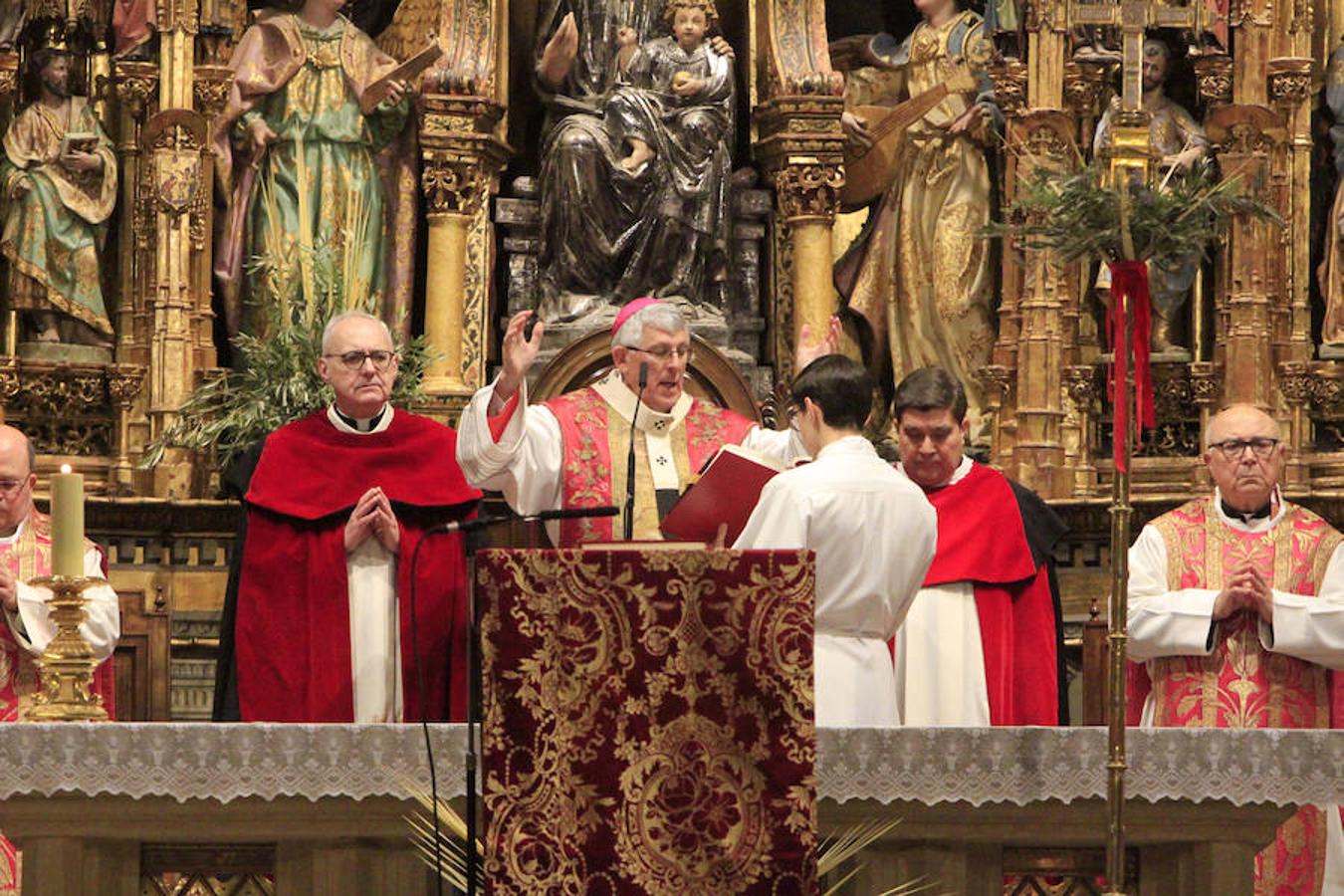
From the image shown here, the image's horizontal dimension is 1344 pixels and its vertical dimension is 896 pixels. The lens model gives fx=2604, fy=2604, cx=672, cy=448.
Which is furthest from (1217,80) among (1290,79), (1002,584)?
(1002,584)

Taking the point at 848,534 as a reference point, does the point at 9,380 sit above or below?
above

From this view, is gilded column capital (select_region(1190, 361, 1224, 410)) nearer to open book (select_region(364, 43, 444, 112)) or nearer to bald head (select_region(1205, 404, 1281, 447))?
bald head (select_region(1205, 404, 1281, 447))

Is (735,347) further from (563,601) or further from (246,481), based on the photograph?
(563,601)

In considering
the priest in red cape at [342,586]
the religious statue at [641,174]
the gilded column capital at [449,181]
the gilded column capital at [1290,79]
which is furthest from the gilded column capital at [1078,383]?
the priest in red cape at [342,586]

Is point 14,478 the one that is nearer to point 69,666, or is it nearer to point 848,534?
point 69,666

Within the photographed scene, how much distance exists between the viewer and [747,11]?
→ 1061 centimetres

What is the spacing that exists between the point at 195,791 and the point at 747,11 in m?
5.61

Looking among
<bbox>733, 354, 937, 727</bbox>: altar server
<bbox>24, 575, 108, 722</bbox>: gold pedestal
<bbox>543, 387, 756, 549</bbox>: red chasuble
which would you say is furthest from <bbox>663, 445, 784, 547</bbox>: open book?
<bbox>24, 575, 108, 722</bbox>: gold pedestal

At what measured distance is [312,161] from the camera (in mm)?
10148

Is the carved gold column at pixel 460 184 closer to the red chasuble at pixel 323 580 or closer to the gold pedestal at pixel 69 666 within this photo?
the red chasuble at pixel 323 580

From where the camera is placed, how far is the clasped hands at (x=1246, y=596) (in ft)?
25.5

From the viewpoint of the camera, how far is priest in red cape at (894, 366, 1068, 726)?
24.9 ft

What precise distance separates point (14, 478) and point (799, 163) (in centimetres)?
352

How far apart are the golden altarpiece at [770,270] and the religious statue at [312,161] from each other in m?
0.11
